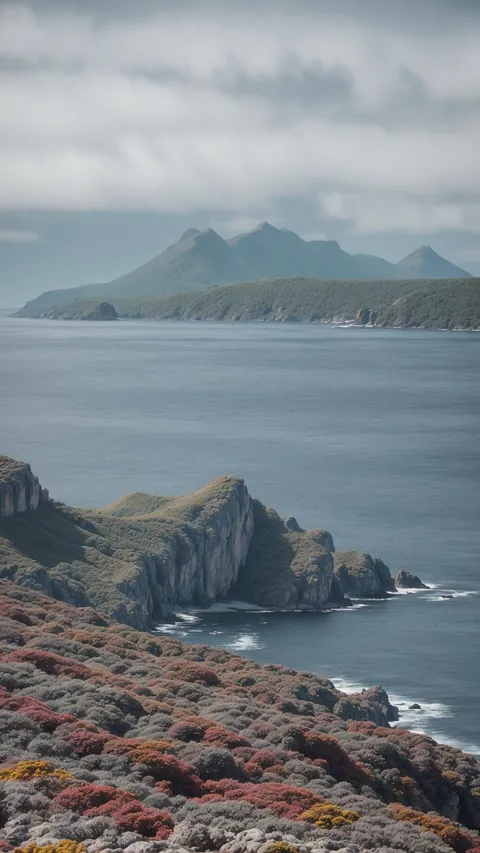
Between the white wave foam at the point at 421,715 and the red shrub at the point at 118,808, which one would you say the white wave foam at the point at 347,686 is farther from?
the red shrub at the point at 118,808

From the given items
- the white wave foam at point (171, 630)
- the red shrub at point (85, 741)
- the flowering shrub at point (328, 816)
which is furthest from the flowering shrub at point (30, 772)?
the white wave foam at point (171, 630)

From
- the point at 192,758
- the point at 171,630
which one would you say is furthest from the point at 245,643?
the point at 192,758

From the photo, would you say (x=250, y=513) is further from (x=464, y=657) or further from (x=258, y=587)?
(x=464, y=657)

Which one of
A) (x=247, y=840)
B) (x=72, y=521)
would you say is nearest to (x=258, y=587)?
(x=72, y=521)

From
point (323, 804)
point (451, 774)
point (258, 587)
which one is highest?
point (323, 804)

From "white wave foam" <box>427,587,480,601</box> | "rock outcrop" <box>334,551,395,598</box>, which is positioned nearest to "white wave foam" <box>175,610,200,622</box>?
"rock outcrop" <box>334,551,395,598</box>

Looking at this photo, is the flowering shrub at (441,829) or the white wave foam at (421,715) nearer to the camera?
the flowering shrub at (441,829)
